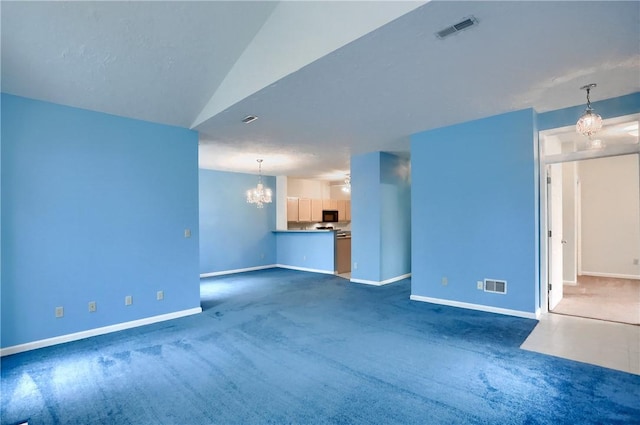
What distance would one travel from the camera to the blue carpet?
2.09m

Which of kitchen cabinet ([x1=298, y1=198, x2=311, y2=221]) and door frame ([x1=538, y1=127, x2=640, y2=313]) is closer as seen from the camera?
door frame ([x1=538, y1=127, x2=640, y2=313])

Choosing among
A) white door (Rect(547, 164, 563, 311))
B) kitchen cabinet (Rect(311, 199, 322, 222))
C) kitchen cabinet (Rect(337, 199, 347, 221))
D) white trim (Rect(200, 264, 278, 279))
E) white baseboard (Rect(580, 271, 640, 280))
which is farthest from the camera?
kitchen cabinet (Rect(337, 199, 347, 221))

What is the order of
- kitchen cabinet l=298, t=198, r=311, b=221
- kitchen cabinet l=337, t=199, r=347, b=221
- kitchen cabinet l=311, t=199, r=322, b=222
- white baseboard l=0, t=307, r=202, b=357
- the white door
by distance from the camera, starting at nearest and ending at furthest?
white baseboard l=0, t=307, r=202, b=357 → the white door → kitchen cabinet l=298, t=198, r=311, b=221 → kitchen cabinet l=311, t=199, r=322, b=222 → kitchen cabinet l=337, t=199, r=347, b=221

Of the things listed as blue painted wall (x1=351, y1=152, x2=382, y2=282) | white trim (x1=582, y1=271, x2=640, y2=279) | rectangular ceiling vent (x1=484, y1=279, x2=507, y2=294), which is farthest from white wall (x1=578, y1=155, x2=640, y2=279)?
blue painted wall (x1=351, y1=152, x2=382, y2=282)

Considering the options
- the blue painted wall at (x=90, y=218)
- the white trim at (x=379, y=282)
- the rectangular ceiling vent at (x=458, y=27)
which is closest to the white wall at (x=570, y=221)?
the white trim at (x=379, y=282)

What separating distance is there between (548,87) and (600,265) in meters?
5.65

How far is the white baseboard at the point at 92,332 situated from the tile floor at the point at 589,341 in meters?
4.26

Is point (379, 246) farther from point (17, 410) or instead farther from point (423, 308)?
point (17, 410)

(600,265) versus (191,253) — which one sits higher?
(191,253)

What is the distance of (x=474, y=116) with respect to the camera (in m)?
4.17

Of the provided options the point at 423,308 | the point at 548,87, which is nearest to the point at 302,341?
the point at 423,308

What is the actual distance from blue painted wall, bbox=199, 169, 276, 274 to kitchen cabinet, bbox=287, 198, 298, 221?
518 millimetres

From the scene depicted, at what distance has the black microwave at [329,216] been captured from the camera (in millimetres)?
9875

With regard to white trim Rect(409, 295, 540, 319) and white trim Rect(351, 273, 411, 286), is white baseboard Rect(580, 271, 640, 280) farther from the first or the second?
white trim Rect(409, 295, 540, 319)
